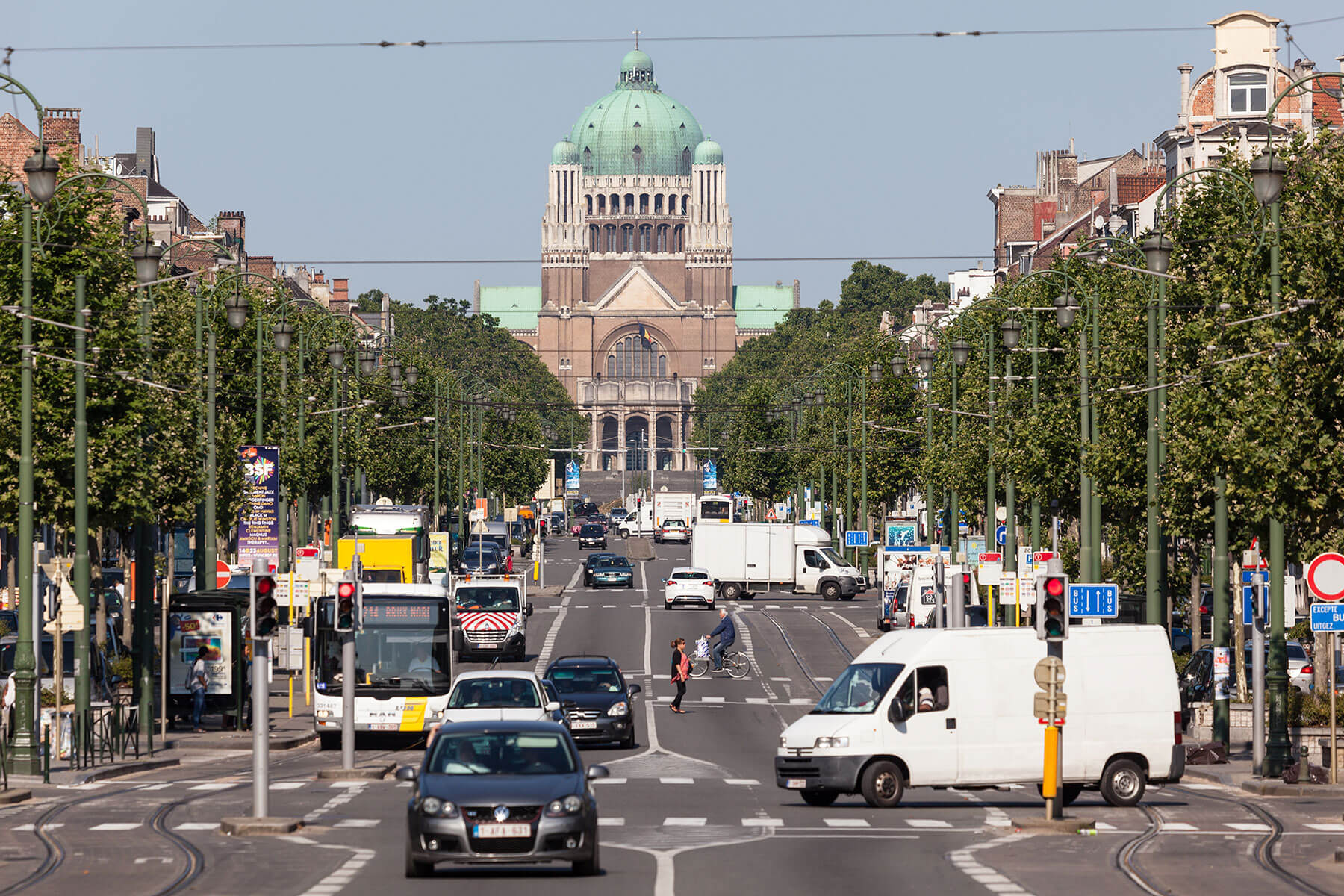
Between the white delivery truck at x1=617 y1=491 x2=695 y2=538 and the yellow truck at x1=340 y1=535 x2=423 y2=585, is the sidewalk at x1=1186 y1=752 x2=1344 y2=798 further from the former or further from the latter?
the white delivery truck at x1=617 y1=491 x2=695 y2=538

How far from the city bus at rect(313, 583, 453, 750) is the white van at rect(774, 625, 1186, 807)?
35.5 feet

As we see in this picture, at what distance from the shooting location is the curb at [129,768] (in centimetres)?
2910

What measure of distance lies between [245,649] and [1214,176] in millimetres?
18723

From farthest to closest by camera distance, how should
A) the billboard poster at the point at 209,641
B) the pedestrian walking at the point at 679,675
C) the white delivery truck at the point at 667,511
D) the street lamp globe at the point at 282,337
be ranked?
1. the white delivery truck at the point at 667,511
2. the street lamp globe at the point at 282,337
3. the pedestrian walking at the point at 679,675
4. the billboard poster at the point at 209,641

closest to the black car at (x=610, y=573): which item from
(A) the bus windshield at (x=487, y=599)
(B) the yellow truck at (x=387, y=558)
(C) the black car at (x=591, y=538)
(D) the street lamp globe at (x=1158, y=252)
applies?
(B) the yellow truck at (x=387, y=558)

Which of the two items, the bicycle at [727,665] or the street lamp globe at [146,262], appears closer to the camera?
the street lamp globe at [146,262]

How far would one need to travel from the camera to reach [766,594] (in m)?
87.1

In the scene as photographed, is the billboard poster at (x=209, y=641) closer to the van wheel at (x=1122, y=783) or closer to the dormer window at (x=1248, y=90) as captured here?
the van wheel at (x=1122, y=783)

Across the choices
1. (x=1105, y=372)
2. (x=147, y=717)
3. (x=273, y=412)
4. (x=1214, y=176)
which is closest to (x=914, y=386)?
(x=273, y=412)

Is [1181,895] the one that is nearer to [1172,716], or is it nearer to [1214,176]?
[1172,716]

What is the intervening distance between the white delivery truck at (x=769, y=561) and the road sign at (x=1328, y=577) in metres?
51.8

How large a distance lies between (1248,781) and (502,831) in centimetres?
1443

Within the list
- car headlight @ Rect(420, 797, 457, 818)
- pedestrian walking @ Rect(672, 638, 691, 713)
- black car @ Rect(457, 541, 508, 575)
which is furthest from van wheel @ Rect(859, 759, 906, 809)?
black car @ Rect(457, 541, 508, 575)

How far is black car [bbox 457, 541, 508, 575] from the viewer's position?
85500 mm
